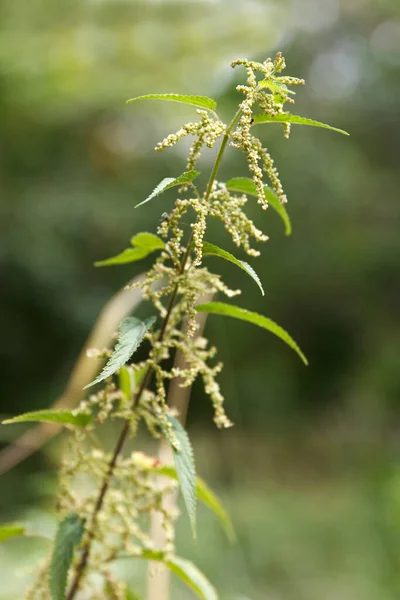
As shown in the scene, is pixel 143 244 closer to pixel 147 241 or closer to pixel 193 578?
pixel 147 241

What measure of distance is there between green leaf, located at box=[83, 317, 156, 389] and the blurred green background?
0.75 ft

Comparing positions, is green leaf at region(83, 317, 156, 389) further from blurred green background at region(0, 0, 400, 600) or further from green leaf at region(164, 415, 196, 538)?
blurred green background at region(0, 0, 400, 600)

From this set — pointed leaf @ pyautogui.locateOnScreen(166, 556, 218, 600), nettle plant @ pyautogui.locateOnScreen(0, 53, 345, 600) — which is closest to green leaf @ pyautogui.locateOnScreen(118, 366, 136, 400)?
nettle plant @ pyautogui.locateOnScreen(0, 53, 345, 600)

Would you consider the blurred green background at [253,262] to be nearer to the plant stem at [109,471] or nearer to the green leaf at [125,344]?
the plant stem at [109,471]

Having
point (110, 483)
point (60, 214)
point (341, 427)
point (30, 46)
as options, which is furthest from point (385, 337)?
point (110, 483)

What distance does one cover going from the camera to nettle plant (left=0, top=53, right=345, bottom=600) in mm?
283

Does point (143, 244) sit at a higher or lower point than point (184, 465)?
higher

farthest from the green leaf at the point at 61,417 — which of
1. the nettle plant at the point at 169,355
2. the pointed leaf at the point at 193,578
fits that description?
the pointed leaf at the point at 193,578

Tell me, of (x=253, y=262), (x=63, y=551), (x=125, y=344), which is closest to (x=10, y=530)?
(x=63, y=551)

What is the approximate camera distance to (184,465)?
11.6 inches

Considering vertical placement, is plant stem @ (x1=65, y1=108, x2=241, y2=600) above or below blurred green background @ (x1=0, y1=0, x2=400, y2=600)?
below

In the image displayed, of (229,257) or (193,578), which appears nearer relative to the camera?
(229,257)

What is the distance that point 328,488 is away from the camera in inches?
159

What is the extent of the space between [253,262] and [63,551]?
118 inches
